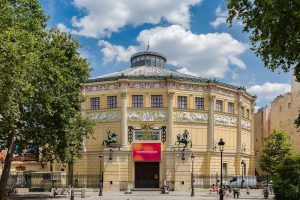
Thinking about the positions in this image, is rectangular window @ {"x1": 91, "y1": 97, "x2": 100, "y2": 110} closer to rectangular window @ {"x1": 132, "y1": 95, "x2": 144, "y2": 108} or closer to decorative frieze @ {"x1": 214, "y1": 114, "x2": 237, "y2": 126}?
rectangular window @ {"x1": 132, "y1": 95, "x2": 144, "y2": 108}

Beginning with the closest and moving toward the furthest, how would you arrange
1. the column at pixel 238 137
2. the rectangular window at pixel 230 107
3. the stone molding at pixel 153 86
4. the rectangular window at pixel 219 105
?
the stone molding at pixel 153 86
the rectangular window at pixel 219 105
the column at pixel 238 137
the rectangular window at pixel 230 107

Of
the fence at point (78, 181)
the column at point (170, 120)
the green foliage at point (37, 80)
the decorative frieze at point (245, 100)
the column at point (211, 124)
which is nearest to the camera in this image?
the green foliage at point (37, 80)

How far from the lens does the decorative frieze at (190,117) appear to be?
5447 cm

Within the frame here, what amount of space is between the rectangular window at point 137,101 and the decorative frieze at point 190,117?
14.7 ft

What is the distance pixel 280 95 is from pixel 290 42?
217 feet

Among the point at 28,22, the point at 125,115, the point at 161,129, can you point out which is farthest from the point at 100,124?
the point at 28,22

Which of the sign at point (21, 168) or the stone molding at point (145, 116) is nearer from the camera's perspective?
the stone molding at point (145, 116)

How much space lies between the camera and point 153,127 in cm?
5388

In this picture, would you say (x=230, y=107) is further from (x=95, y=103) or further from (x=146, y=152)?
(x=95, y=103)

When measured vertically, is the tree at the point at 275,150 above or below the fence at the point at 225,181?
above

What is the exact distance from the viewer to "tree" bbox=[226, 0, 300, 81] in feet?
61.9

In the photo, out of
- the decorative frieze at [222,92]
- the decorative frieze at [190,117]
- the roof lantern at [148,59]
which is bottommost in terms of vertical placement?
the decorative frieze at [190,117]

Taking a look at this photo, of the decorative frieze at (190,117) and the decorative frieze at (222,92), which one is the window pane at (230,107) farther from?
the decorative frieze at (190,117)

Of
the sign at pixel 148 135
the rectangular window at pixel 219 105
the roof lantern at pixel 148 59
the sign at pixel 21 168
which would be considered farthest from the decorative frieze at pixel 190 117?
the sign at pixel 21 168
